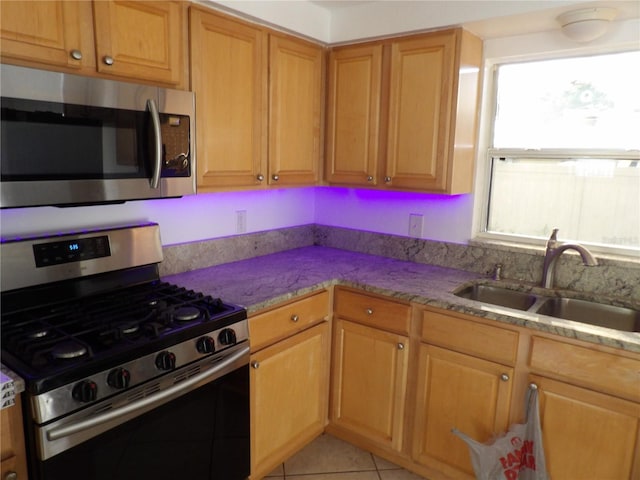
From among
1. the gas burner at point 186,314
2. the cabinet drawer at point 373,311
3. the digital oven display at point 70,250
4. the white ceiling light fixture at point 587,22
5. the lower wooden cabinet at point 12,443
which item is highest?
the white ceiling light fixture at point 587,22

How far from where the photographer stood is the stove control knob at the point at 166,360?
1.52 metres

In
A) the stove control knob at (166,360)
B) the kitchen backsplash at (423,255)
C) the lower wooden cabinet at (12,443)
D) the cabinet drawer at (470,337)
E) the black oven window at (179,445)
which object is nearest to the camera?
the lower wooden cabinet at (12,443)

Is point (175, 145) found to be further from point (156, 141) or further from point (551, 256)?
point (551, 256)

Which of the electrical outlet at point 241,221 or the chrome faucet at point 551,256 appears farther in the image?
the electrical outlet at point 241,221

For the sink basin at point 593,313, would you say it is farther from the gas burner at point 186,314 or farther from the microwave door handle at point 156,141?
the microwave door handle at point 156,141

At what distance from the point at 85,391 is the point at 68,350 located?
0.13 metres

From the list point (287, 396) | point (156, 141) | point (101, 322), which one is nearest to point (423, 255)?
point (287, 396)

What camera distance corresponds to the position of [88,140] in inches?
61.4

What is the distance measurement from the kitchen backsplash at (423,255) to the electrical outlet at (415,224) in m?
0.04

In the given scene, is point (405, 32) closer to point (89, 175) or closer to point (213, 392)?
point (89, 175)

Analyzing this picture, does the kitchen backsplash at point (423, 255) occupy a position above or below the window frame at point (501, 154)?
below

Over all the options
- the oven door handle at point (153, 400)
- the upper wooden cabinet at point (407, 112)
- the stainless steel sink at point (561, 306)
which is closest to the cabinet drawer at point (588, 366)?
the stainless steel sink at point (561, 306)

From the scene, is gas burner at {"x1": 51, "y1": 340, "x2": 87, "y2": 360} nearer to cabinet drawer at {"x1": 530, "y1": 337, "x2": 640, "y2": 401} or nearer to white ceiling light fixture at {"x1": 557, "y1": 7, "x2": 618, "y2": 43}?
cabinet drawer at {"x1": 530, "y1": 337, "x2": 640, "y2": 401}

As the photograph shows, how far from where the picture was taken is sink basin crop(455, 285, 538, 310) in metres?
2.27
